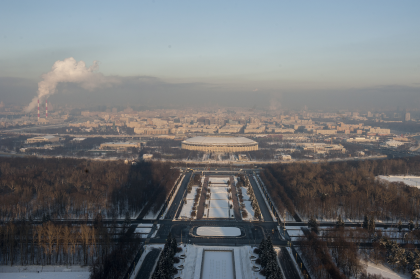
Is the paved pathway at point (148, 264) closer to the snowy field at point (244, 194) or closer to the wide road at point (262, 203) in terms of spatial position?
the wide road at point (262, 203)

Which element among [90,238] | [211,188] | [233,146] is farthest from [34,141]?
[90,238]

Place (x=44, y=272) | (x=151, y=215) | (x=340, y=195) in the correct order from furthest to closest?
(x=340, y=195), (x=151, y=215), (x=44, y=272)

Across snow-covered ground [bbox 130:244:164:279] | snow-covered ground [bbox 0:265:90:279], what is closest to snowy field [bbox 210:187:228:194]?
snow-covered ground [bbox 130:244:164:279]

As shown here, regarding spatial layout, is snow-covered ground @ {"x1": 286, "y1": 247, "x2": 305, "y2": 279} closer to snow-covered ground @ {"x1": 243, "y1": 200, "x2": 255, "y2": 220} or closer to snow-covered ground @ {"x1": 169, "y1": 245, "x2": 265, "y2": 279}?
snow-covered ground @ {"x1": 169, "y1": 245, "x2": 265, "y2": 279}

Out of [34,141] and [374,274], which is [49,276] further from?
[34,141]

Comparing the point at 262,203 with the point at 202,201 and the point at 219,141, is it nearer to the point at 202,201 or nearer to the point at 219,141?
the point at 202,201

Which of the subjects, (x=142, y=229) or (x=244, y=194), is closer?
(x=142, y=229)

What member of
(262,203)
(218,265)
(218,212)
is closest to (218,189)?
(262,203)
